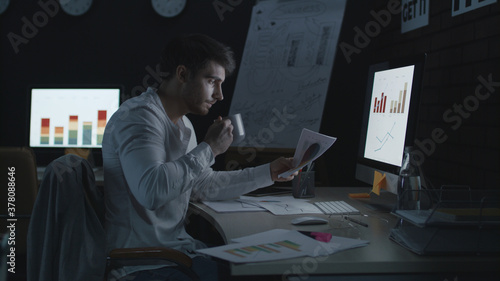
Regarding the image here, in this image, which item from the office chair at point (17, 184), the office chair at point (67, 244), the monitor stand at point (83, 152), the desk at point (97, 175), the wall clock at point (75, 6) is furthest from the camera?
the wall clock at point (75, 6)

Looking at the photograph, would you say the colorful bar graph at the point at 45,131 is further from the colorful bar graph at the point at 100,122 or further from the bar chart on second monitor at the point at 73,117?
the colorful bar graph at the point at 100,122

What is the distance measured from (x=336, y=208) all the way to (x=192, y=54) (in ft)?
2.36

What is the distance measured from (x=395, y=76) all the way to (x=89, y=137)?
6.19 ft

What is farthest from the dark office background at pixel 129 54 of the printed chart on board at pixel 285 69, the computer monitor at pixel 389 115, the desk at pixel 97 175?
the computer monitor at pixel 389 115

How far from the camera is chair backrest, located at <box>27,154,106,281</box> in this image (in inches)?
52.1

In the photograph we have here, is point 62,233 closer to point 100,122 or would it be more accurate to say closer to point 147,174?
point 147,174

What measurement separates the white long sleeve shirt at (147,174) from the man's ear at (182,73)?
10cm

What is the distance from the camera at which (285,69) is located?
2.93 metres

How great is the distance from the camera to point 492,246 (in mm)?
1085

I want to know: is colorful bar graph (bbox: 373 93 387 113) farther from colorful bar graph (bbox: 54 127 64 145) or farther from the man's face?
colorful bar graph (bbox: 54 127 64 145)

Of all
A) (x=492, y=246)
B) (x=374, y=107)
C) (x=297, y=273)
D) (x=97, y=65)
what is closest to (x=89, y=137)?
(x=97, y=65)

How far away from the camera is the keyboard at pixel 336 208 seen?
1.57m

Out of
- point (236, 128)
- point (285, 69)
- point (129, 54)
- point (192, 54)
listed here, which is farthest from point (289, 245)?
point (129, 54)

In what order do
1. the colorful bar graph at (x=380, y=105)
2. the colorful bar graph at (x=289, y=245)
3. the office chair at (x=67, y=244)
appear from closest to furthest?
the colorful bar graph at (x=289, y=245) < the office chair at (x=67, y=244) < the colorful bar graph at (x=380, y=105)
